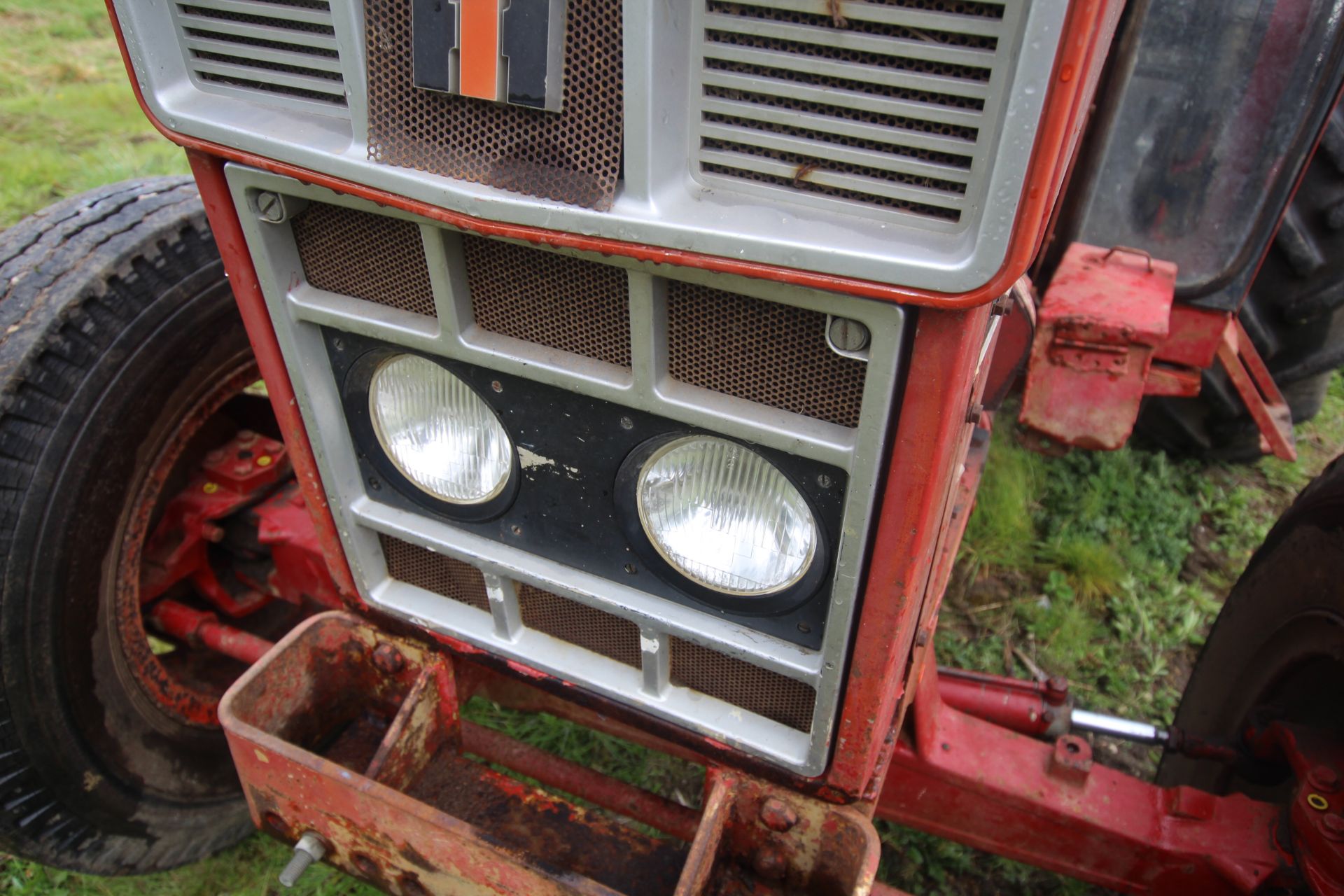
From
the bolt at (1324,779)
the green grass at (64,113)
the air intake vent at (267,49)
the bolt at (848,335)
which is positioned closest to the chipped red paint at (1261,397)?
the bolt at (1324,779)

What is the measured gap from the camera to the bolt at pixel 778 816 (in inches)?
49.8

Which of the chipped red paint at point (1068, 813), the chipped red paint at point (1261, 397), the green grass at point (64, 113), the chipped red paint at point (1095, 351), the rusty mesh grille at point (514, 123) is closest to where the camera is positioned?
the rusty mesh grille at point (514, 123)

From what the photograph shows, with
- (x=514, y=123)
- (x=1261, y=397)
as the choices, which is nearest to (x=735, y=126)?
(x=514, y=123)

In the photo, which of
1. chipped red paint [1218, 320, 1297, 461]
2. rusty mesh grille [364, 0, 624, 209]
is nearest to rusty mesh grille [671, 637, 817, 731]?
rusty mesh grille [364, 0, 624, 209]

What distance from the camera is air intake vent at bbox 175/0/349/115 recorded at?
941mm

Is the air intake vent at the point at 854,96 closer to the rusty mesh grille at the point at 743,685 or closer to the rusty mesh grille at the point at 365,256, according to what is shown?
the rusty mesh grille at the point at 365,256

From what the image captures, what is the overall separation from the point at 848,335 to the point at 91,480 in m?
1.38

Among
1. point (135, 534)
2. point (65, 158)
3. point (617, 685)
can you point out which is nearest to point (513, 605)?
point (617, 685)

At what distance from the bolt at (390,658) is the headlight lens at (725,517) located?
1.83ft

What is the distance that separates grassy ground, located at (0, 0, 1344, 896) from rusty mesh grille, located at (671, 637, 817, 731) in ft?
3.15

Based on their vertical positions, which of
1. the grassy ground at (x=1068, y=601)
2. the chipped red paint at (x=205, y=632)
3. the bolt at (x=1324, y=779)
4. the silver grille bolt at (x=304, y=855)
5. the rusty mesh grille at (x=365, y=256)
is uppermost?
the rusty mesh grille at (x=365, y=256)

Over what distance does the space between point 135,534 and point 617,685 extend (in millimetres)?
1010

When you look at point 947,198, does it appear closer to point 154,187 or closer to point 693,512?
point 693,512

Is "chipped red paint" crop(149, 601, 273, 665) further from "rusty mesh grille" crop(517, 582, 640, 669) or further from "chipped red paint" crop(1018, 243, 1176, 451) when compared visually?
"chipped red paint" crop(1018, 243, 1176, 451)
